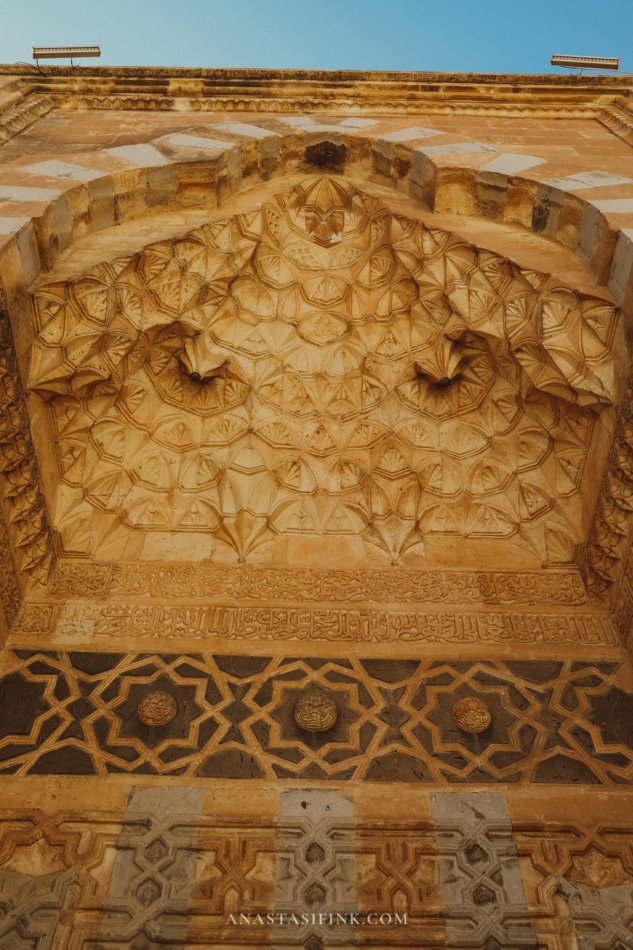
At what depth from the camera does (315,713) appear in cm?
324

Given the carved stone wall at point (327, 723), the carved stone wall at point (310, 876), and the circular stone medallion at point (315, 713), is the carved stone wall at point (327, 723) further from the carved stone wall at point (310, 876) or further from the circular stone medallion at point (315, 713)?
the carved stone wall at point (310, 876)

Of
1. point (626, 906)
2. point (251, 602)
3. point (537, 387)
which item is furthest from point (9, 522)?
point (626, 906)

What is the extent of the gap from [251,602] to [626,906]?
2112mm

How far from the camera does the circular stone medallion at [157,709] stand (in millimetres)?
3217

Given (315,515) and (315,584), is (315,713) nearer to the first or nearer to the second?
(315,584)

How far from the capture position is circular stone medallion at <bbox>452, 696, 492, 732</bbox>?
3221 mm

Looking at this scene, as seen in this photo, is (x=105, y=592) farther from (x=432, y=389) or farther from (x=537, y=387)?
(x=537, y=387)

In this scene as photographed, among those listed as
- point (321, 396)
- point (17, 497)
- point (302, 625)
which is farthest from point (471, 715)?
point (17, 497)

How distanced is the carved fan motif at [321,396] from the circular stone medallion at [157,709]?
3.08ft

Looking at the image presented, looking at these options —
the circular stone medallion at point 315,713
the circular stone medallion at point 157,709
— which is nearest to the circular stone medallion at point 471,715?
the circular stone medallion at point 315,713

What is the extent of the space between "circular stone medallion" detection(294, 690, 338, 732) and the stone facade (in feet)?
0.05

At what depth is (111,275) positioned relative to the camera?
367 centimetres

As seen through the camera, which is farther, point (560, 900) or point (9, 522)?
point (9, 522)

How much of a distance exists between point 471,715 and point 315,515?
145 cm
